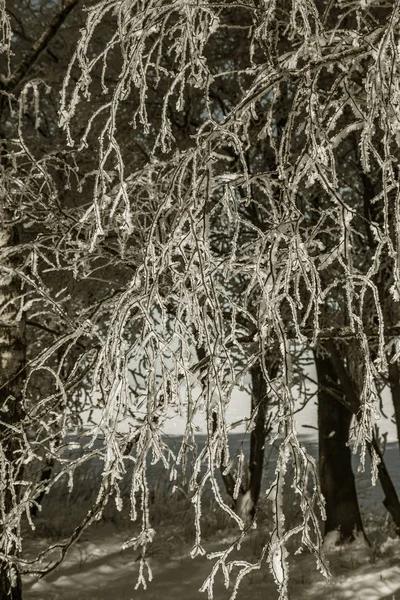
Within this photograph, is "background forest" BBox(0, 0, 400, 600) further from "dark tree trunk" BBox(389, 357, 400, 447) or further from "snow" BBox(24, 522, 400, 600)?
"snow" BBox(24, 522, 400, 600)

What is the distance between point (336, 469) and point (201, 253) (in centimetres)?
613

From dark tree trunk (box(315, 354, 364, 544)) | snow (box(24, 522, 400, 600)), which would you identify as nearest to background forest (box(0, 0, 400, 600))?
dark tree trunk (box(315, 354, 364, 544))

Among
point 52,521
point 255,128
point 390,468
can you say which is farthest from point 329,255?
point 390,468

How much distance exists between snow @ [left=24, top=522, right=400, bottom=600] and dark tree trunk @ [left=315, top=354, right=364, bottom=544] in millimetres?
226

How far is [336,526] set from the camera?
7715 millimetres

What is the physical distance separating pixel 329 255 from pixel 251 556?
557 cm

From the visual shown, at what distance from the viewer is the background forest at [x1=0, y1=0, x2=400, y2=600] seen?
2.46 metres

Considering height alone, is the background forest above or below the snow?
above

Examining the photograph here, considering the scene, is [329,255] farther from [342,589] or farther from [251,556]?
[251,556]

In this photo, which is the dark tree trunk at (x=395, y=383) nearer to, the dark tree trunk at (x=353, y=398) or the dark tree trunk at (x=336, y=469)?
the dark tree trunk at (x=353, y=398)

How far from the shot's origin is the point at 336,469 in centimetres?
790

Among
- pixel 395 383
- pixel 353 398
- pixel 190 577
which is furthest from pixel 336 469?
pixel 190 577

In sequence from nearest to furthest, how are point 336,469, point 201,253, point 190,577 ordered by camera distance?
point 201,253, point 190,577, point 336,469

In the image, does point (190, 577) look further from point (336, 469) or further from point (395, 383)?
point (395, 383)
